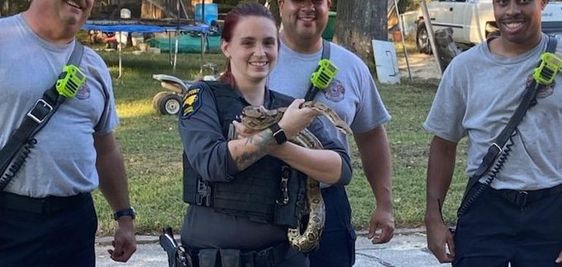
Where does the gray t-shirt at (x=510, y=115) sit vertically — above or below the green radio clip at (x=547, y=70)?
below

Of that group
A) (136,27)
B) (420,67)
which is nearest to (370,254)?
→ (136,27)

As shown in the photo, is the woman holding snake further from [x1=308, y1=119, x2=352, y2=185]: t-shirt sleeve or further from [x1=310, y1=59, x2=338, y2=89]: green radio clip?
[x1=310, y1=59, x2=338, y2=89]: green radio clip

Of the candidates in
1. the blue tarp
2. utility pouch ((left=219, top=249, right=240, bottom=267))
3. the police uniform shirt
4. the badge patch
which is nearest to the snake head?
the police uniform shirt

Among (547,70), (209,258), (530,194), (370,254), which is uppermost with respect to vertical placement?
Result: (547,70)

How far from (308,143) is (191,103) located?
467mm

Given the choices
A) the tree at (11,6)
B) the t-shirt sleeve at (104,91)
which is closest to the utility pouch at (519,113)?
the t-shirt sleeve at (104,91)

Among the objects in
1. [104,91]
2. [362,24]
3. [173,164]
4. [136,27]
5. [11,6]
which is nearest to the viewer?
[104,91]

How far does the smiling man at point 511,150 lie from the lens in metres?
3.42

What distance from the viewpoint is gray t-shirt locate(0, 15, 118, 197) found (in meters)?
3.18

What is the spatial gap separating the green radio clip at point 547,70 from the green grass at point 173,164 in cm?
342

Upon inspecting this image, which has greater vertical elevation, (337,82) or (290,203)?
(337,82)

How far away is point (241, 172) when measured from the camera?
2914mm

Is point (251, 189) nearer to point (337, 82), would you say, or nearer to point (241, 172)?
point (241, 172)

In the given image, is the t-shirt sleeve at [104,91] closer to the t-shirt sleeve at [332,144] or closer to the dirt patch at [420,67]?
the t-shirt sleeve at [332,144]
